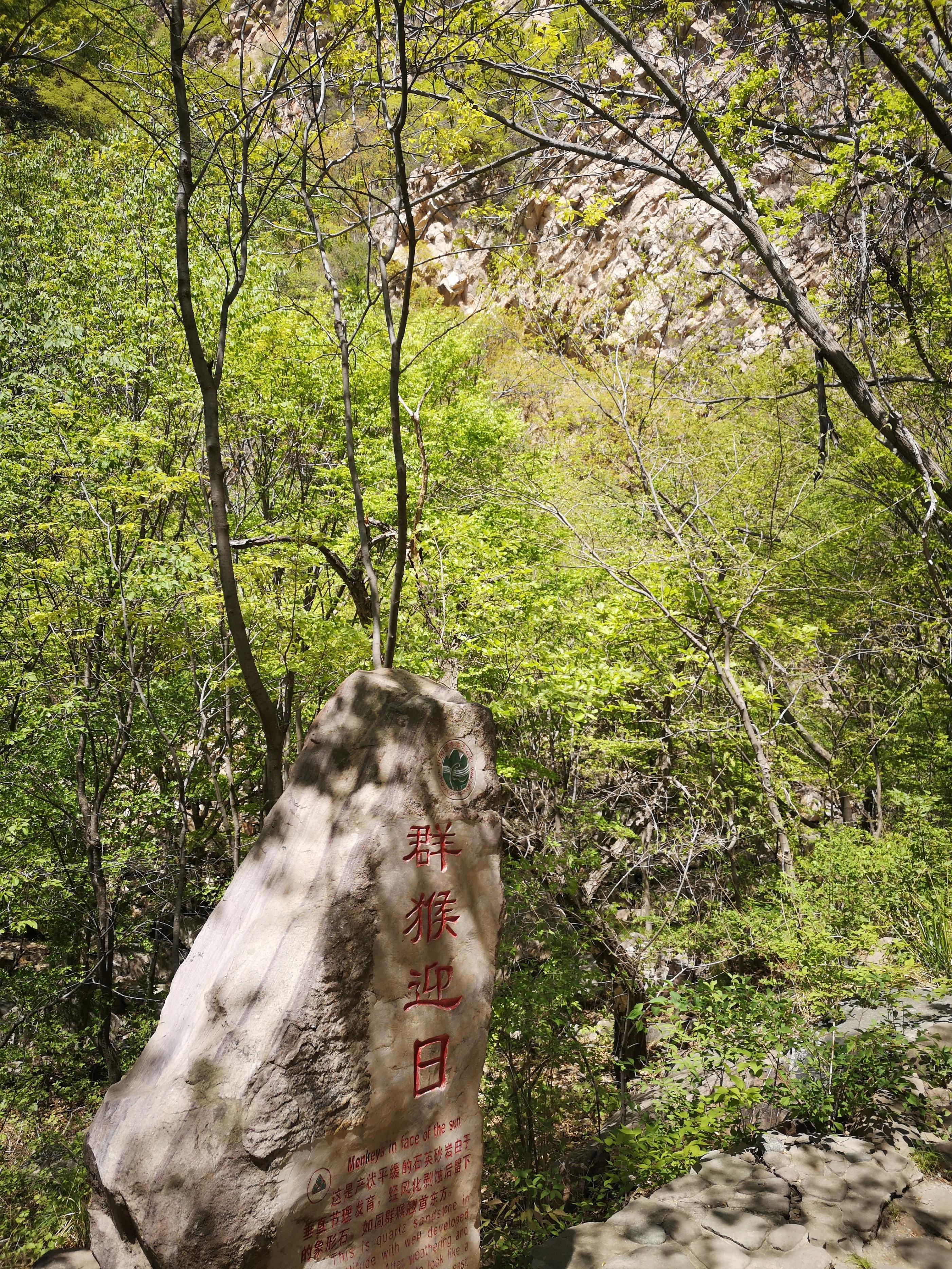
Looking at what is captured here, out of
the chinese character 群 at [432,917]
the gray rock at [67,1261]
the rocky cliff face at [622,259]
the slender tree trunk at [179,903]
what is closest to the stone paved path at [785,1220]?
the chinese character 群 at [432,917]

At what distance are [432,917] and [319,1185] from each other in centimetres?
86

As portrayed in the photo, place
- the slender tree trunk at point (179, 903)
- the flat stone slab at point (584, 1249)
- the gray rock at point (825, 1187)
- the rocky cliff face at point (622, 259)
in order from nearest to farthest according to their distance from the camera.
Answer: the flat stone slab at point (584, 1249), the gray rock at point (825, 1187), the slender tree trunk at point (179, 903), the rocky cliff face at point (622, 259)

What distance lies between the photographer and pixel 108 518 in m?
6.66

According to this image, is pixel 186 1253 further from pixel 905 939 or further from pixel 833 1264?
pixel 905 939

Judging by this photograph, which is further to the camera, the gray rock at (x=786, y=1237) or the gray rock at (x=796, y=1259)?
the gray rock at (x=786, y=1237)

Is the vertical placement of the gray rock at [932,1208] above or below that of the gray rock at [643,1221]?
below

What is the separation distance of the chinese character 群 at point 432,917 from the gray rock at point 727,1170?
6.41 feet

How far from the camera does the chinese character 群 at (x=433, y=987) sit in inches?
105

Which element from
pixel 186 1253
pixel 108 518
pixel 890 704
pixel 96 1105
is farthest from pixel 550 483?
pixel 186 1253

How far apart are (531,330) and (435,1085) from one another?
690cm

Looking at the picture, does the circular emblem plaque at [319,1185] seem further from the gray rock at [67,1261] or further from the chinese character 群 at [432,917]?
the gray rock at [67,1261]

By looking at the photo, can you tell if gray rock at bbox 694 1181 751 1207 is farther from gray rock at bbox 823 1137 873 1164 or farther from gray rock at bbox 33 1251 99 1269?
gray rock at bbox 33 1251 99 1269

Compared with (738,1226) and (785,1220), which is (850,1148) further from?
(738,1226)

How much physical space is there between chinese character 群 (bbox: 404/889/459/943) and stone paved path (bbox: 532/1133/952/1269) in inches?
58.8
